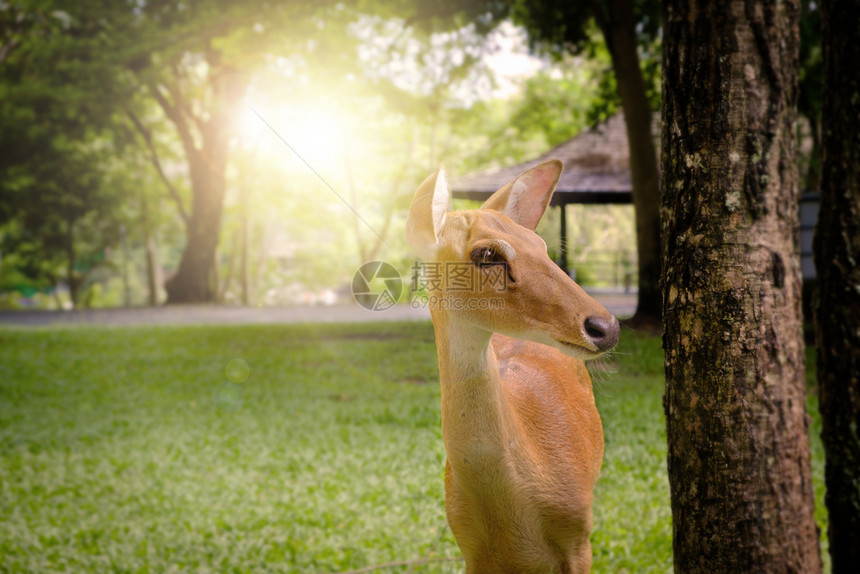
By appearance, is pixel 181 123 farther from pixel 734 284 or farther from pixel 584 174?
pixel 734 284

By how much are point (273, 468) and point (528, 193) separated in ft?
15.5

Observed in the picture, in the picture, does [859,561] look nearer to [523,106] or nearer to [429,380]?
[429,380]

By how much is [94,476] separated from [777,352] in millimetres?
5889

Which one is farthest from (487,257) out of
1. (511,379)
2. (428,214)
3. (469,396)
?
(511,379)

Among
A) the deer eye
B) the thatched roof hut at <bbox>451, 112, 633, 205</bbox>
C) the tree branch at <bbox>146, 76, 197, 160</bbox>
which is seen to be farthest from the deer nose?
the tree branch at <bbox>146, 76, 197, 160</bbox>

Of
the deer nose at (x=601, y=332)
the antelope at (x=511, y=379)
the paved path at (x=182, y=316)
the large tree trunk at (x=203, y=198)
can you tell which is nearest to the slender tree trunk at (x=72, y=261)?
the paved path at (x=182, y=316)

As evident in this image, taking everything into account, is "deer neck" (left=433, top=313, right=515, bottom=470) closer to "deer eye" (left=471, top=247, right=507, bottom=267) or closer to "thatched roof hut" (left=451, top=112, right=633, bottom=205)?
"deer eye" (left=471, top=247, right=507, bottom=267)

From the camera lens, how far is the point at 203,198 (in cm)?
1953

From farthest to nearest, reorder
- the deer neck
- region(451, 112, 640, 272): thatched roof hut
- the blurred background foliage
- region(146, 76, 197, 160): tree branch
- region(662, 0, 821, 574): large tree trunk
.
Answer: region(146, 76, 197, 160): tree branch, the blurred background foliage, region(451, 112, 640, 272): thatched roof hut, region(662, 0, 821, 574): large tree trunk, the deer neck

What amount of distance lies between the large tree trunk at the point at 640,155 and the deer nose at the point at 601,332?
912mm

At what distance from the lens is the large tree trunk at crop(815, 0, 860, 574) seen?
2.62 metres

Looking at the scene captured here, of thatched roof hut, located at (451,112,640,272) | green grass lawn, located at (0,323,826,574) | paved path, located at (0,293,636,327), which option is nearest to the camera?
thatched roof hut, located at (451,112,640,272)

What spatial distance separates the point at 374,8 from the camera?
10406mm

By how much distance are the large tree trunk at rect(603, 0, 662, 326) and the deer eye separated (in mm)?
926
